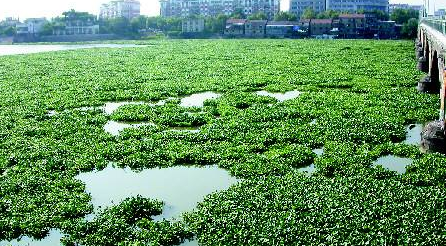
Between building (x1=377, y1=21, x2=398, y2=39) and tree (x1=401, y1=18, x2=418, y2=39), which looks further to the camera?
building (x1=377, y1=21, x2=398, y2=39)

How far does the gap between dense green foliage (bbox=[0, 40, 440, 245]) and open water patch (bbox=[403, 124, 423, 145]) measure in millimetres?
583

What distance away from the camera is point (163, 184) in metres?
17.6

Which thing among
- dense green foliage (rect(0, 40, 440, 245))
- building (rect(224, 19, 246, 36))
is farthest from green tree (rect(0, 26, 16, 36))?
dense green foliage (rect(0, 40, 440, 245))

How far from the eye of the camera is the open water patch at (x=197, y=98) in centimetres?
3140

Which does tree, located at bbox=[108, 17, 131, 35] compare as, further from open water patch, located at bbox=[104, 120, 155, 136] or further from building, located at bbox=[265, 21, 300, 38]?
open water patch, located at bbox=[104, 120, 155, 136]

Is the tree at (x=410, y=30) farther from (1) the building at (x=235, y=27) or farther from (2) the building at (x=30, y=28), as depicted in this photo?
(2) the building at (x=30, y=28)

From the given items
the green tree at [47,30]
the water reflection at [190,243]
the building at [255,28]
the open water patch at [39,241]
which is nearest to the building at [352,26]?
the building at [255,28]

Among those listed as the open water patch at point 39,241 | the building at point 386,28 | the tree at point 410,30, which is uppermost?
the building at point 386,28

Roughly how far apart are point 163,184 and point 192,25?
148232mm

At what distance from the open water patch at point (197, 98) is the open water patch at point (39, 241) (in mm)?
17855

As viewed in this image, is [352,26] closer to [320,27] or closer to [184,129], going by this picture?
[320,27]

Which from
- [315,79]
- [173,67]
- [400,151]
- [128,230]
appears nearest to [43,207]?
[128,230]

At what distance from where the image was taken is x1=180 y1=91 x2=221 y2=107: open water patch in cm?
3140

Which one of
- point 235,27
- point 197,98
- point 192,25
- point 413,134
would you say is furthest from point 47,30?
point 413,134
